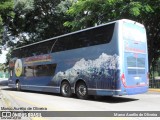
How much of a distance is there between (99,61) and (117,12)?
8443mm

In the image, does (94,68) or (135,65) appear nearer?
(135,65)

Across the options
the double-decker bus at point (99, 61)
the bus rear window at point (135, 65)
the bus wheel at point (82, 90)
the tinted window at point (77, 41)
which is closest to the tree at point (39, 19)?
the tinted window at point (77, 41)

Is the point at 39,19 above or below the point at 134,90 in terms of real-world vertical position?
above

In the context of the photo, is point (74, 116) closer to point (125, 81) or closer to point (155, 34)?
point (125, 81)

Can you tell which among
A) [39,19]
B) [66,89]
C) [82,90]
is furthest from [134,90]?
[39,19]

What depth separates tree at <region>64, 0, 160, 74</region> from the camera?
21.7m

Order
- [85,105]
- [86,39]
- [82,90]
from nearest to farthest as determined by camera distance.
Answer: [85,105] → [86,39] → [82,90]

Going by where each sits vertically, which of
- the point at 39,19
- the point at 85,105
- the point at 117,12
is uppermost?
the point at 39,19

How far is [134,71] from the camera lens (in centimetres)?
1467

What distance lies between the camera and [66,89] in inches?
703

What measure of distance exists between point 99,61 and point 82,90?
2.09m

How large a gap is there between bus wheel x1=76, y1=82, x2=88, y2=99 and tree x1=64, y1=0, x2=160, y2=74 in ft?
22.4

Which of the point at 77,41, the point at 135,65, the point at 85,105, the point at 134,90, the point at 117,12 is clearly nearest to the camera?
the point at 85,105

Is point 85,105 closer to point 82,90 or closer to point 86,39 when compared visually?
A: point 82,90
